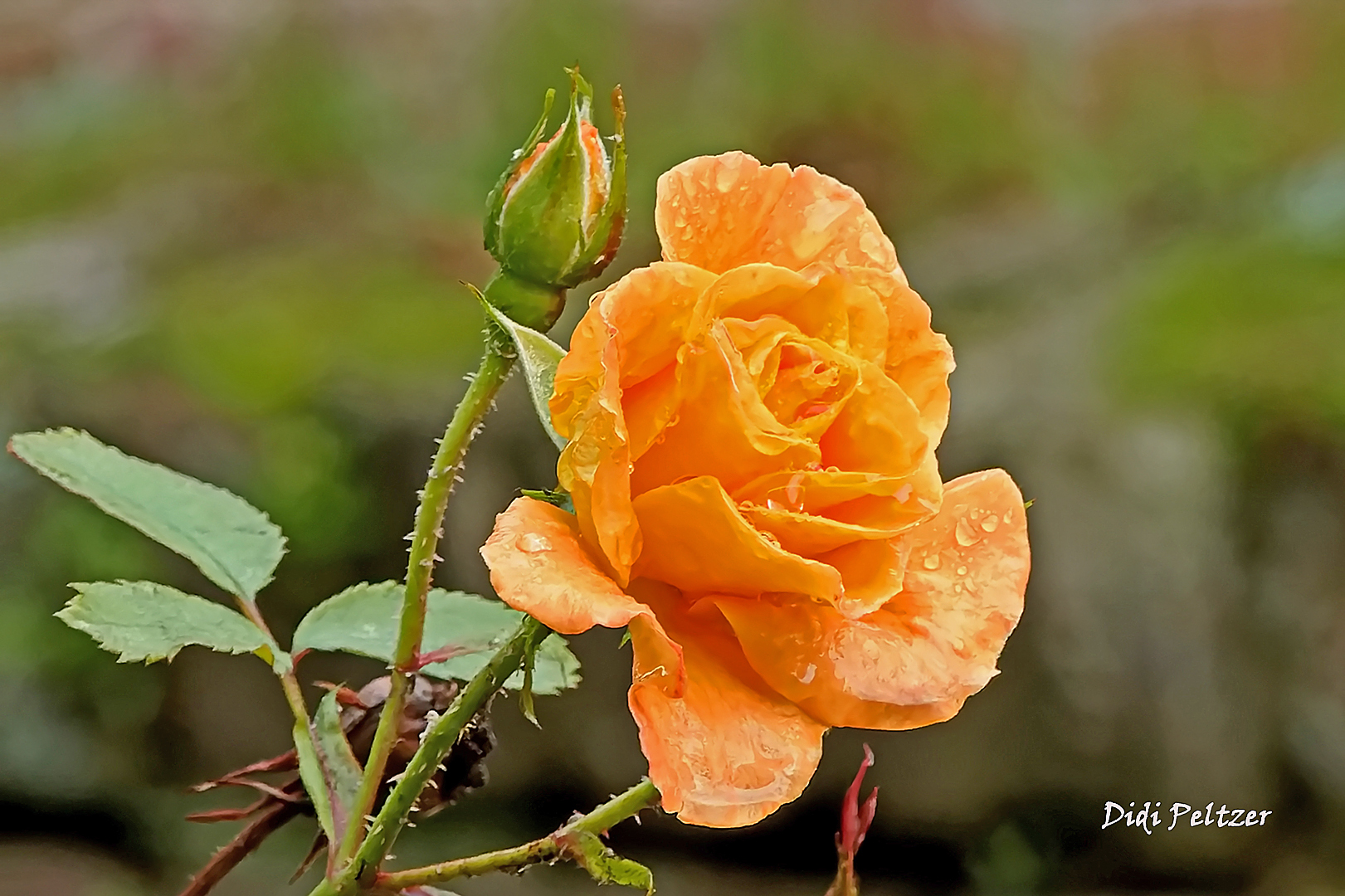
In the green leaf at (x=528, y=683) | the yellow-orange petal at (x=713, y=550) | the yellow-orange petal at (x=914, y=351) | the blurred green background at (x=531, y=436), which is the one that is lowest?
the blurred green background at (x=531, y=436)

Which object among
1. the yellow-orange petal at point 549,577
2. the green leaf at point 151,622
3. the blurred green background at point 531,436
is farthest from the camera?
the blurred green background at point 531,436

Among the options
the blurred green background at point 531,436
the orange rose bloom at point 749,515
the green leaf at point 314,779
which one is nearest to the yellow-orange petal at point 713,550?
the orange rose bloom at point 749,515

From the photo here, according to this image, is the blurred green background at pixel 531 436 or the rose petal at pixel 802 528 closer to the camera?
the rose petal at pixel 802 528

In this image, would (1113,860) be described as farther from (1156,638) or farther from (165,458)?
(165,458)

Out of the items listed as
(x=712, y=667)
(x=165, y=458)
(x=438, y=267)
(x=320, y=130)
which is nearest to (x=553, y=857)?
(x=712, y=667)

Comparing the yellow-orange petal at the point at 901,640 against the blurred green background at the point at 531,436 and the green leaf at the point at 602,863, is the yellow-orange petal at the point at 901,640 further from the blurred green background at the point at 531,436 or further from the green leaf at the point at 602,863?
the blurred green background at the point at 531,436

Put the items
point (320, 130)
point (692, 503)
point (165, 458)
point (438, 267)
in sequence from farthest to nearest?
point (320, 130), point (438, 267), point (165, 458), point (692, 503)
